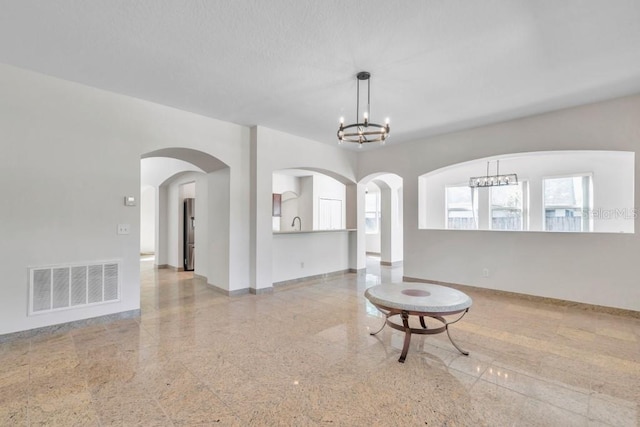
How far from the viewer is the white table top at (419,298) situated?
2662 millimetres

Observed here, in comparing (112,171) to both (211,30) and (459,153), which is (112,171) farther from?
(459,153)

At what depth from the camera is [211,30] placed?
8.59 feet

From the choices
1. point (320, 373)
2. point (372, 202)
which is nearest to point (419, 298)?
point (320, 373)

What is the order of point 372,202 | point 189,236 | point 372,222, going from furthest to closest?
1. point 372,222
2. point 372,202
3. point 189,236

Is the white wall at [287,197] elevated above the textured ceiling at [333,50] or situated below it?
below

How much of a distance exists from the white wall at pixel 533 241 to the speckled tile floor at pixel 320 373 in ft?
Result: 1.91

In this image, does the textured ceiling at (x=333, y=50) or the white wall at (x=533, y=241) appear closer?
the textured ceiling at (x=333, y=50)

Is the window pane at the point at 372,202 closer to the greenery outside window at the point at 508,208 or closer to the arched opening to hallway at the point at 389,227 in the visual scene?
the arched opening to hallway at the point at 389,227

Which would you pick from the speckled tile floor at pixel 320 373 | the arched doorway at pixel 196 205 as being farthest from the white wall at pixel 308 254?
the speckled tile floor at pixel 320 373

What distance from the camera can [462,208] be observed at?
27.1 ft

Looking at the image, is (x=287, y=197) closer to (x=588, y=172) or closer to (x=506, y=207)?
(x=506, y=207)

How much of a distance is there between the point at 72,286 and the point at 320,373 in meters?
3.15

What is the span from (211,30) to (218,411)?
3013 millimetres

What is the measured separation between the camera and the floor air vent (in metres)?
3.35
